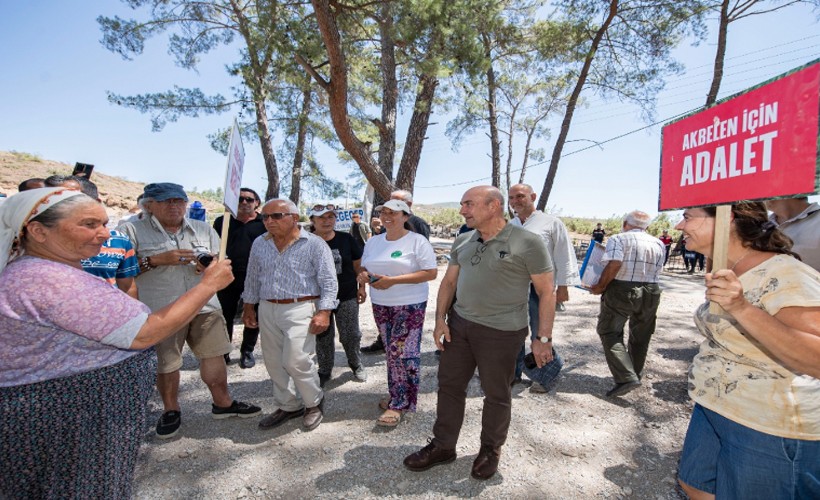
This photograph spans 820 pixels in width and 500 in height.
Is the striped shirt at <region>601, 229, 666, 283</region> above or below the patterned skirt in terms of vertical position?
above

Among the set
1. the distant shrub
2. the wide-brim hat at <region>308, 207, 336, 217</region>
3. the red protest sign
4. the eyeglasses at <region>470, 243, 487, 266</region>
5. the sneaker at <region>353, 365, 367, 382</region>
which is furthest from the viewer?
the distant shrub

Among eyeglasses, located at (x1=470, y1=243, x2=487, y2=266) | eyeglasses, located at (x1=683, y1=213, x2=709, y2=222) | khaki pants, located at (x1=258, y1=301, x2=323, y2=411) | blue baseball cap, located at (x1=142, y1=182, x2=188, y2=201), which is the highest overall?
blue baseball cap, located at (x1=142, y1=182, x2=188, y2=201)

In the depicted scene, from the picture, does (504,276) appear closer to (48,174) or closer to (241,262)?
(241,262)

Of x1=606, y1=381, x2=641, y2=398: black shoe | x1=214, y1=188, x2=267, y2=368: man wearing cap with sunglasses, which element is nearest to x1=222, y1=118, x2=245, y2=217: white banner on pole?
x1=214, y1=188, x2=267, y2=368: man wearing cap with sunglasses

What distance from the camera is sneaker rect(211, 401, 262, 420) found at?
3.20 m

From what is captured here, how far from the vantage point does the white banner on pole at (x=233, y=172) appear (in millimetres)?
1933

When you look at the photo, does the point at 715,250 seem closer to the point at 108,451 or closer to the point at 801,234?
the point at 801,234

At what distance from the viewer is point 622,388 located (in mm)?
3590

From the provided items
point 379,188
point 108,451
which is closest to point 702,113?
point 108,451

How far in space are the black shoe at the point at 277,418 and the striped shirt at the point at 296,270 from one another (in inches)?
36.7

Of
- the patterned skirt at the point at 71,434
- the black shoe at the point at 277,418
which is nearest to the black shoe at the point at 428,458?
the black shoe at the point at 277,418

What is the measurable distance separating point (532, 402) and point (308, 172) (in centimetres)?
1494

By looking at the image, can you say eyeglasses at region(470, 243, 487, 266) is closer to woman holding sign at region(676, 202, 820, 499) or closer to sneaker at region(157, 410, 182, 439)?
woman holding sign at region(676, 202, 820, 499)

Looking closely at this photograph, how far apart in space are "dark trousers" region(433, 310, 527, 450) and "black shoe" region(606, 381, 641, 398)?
171cm
